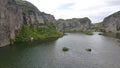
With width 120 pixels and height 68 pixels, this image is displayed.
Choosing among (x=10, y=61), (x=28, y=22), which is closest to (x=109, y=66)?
(x=10, y=61)

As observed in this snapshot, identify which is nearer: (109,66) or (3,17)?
(109,66)

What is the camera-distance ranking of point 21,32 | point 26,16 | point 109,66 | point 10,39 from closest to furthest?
point 109,66 → point 10,39 → point 21,32 → point 26,16

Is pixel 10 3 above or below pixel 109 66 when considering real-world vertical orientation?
above

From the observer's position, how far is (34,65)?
6669 centimetres

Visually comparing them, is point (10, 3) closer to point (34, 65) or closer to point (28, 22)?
point (28, 22)

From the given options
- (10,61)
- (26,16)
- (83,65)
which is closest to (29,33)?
(26,16)

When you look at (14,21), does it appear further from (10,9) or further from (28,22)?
(28,22)

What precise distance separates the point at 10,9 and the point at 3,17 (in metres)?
16.0

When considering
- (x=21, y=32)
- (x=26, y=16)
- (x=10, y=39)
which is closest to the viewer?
(x=10, y=39)

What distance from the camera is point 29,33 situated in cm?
16262

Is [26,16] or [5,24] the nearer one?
[5,24]

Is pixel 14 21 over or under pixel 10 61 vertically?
over

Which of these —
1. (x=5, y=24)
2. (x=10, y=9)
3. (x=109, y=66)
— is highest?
(x=10, y=9)

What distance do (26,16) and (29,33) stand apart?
22.3 metres
